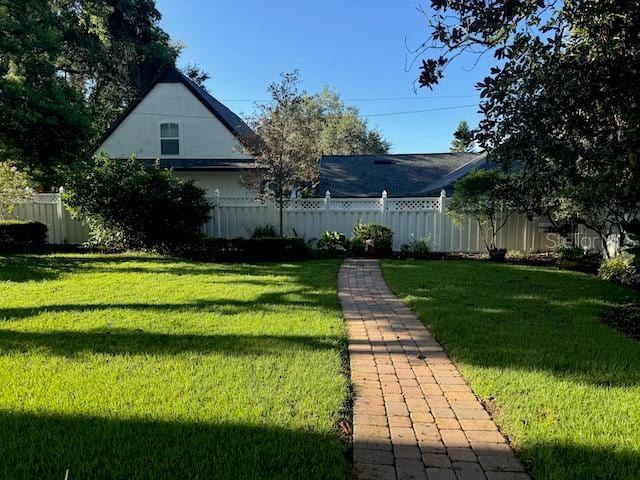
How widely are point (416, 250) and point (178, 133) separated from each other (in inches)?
401

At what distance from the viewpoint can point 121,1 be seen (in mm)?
23281

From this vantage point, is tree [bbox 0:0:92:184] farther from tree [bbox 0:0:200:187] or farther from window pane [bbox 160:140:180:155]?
window pane [bbox 160:140:180:155]

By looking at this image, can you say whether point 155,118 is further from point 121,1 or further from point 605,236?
point 605,236

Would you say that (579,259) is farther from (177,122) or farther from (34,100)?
(34,100)

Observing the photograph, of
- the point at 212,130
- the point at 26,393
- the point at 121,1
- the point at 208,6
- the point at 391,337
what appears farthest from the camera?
the point at 121,1

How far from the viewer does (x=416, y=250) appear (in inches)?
471

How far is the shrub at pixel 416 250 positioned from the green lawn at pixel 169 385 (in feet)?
19.5

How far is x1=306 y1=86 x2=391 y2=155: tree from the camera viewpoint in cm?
4250

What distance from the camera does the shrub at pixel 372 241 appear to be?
11.8 metres

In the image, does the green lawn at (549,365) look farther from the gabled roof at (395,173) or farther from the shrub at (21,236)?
the shrub at (21,236)

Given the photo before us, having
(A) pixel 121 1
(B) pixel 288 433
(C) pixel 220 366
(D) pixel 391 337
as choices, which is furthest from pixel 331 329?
(A) pixel 121 1

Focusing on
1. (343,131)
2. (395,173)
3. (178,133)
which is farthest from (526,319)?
(343,131)

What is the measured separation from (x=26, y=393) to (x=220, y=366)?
1339 millimetres

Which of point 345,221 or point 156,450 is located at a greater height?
point 345,221
